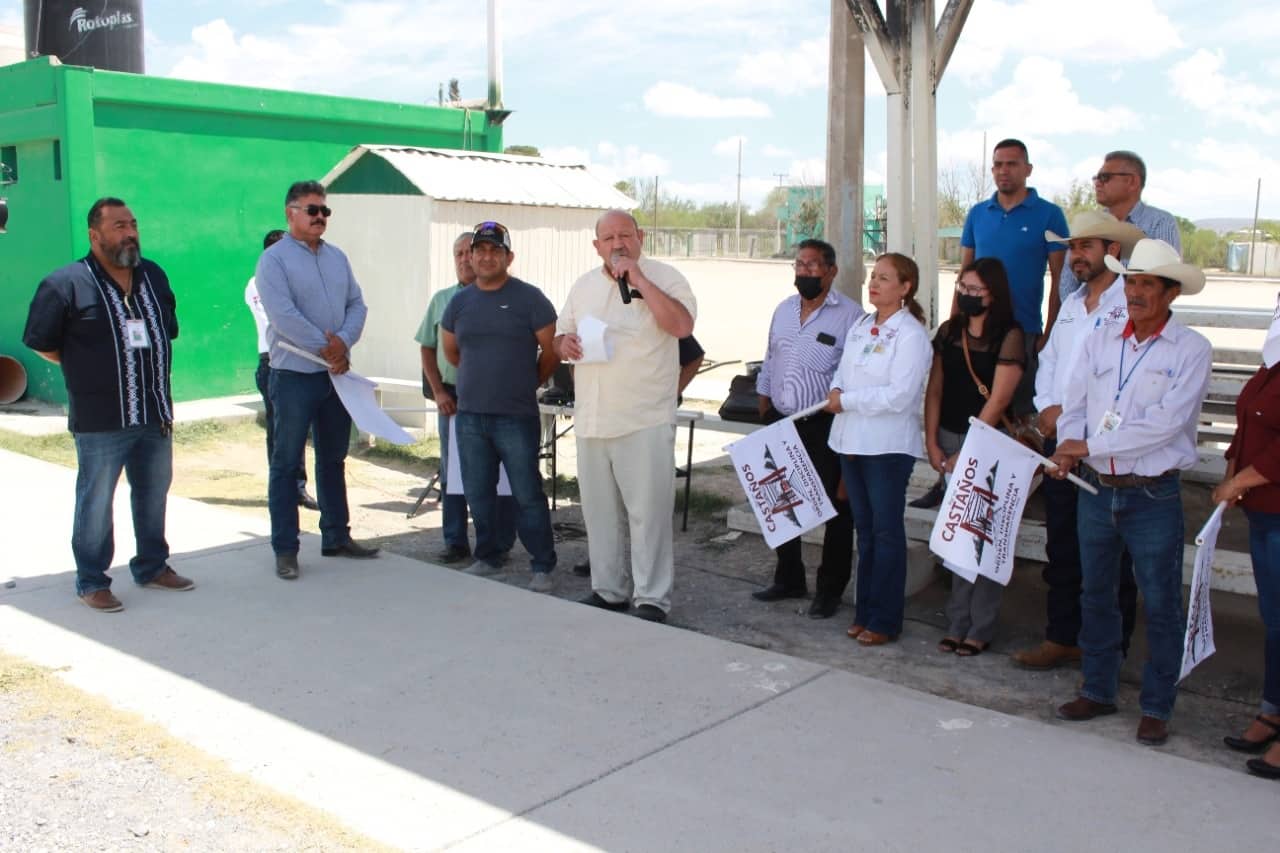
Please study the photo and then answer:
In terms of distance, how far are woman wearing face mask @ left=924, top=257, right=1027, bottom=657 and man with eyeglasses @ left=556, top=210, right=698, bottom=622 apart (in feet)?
4.01

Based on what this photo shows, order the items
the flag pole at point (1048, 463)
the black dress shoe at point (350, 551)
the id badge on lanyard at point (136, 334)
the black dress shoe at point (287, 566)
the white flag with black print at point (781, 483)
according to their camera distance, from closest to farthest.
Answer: the flag pole at point (1048, 463)
the id badge on lanyard at point (136, 334)
the white flag with black print at point (781, 483)
the black dress shoe at point (287, 566)
the black dress shoe at point (350, 551)

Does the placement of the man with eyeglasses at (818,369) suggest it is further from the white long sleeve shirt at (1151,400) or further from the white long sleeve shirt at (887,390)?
the white long sleeve shirt at (1151,400)

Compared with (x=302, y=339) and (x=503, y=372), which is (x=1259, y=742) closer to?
(x=503, y=372)

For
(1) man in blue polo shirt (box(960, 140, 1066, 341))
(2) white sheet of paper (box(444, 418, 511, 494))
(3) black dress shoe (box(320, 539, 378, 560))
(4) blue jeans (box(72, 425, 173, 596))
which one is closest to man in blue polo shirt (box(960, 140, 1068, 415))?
(1) man in blue polo shirt (box(960, 140, 1066, 341))

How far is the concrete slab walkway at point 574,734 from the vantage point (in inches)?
159

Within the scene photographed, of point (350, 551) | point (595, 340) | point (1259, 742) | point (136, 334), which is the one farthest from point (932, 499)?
point (136, 334)

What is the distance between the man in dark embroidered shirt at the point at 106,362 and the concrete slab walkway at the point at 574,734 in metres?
0.49

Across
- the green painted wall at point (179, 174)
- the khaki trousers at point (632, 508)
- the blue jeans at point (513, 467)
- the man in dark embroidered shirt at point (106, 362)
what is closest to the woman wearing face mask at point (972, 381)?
the khaki trousers at point (632, 508)

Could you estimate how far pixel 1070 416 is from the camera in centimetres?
504

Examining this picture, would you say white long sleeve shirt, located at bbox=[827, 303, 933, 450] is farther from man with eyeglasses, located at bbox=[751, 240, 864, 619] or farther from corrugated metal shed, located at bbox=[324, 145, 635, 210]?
corrugated metal shed, located at bbox=[324, 145, 635, 210]

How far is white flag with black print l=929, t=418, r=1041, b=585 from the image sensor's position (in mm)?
5406

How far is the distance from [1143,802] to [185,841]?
3.10m

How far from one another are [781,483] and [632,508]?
0.76 metres

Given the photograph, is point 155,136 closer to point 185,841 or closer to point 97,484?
point 97,484
